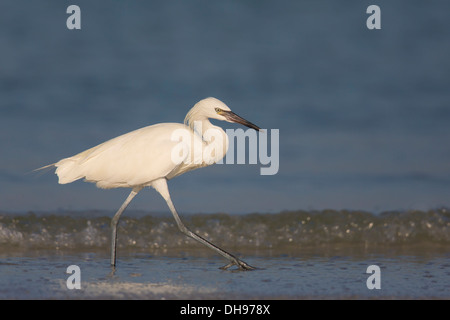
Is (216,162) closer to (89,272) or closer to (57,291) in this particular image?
(89,272)

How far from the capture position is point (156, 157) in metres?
6.66

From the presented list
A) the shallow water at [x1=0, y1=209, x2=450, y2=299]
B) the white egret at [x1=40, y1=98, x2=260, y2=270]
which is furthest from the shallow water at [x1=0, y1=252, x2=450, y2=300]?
the white egret at [x1=40, y1=98, x2=260, y2=270]

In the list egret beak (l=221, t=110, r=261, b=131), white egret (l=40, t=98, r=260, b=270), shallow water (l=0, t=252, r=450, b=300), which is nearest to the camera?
shallow water (l=0, t=252, r=450, b=300)

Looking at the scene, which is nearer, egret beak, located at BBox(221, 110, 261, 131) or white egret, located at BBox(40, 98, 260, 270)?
white egret, located at BBox(40, 98, 260, 270)

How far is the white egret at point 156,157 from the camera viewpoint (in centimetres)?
668

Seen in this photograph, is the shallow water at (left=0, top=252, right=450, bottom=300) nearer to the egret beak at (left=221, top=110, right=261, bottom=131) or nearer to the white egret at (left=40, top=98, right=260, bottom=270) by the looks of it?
the white egret at (left=40, top=98, right=260, bottom=270)

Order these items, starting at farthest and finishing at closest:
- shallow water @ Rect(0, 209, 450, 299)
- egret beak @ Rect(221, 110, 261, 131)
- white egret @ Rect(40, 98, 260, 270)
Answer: egret beak @ Rect(221, 110, 261, 131) < white egret @ Rect(40, 98, 260, 270) < shallow water @ Rect(0, 209, 450, 299)

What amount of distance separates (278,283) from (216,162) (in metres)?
1.85

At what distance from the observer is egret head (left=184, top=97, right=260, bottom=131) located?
6965 millimetres

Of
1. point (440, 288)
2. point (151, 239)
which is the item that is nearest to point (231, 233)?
point (151, 239)

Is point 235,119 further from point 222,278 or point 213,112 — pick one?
point 222,278

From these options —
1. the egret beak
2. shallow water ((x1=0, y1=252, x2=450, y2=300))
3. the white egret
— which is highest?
the egret beak

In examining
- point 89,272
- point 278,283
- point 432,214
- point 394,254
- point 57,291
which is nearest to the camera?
point 57,291
